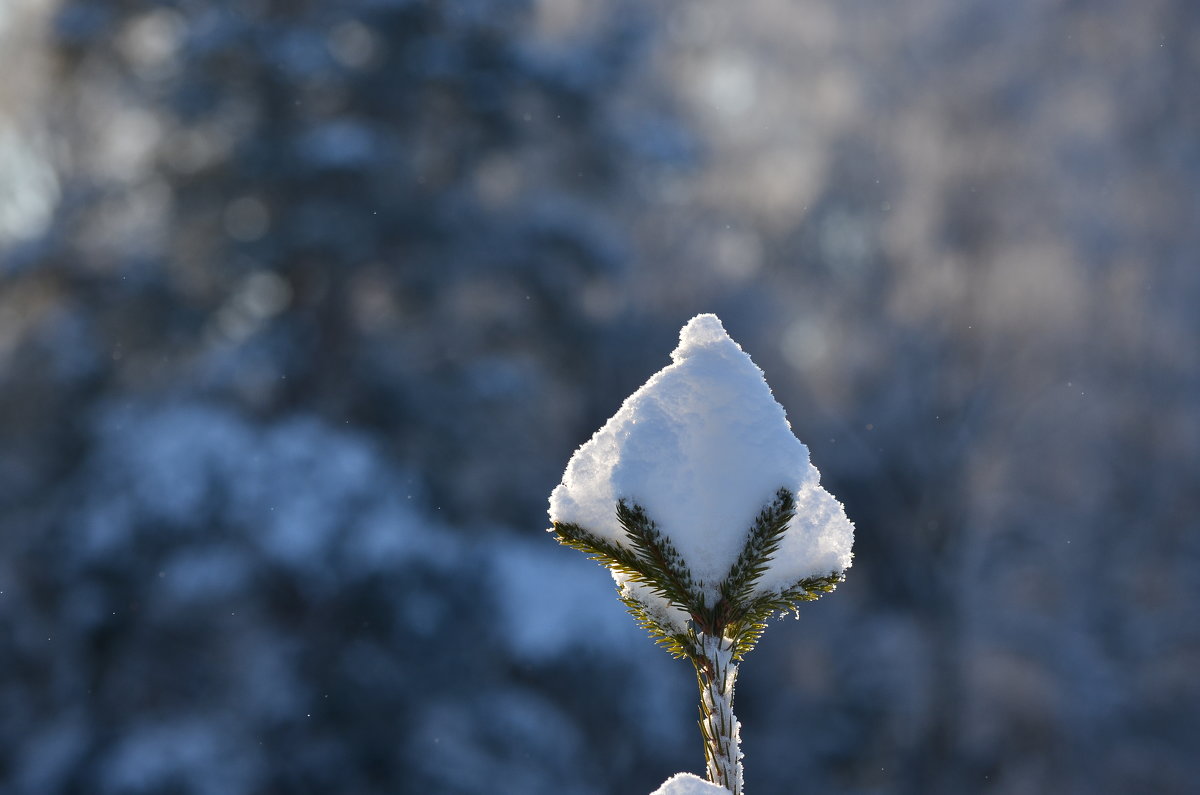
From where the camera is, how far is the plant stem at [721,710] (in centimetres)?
92

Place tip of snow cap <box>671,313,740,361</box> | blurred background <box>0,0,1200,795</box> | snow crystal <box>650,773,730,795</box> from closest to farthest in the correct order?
snow crystal <box>650,773,730,795</box>, tip of snow cap <box>671,313,740,361</box>, blurred background <box>0,0,1200,795</box>

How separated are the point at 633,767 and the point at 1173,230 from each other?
7266 millimetres

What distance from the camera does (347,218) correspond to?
6.98m

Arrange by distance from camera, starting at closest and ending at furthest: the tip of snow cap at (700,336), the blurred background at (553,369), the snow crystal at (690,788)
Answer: the snow crystal at (690,788), the tip of snow cap at (700,336), the blurred background at (553,369)

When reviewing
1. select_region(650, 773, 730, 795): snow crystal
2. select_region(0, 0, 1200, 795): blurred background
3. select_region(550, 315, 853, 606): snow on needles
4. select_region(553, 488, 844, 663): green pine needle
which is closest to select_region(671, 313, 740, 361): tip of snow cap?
select_region(550, 315, 853, 606): snow on needles

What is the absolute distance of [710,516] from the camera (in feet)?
2.96

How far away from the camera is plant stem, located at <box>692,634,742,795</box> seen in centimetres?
92

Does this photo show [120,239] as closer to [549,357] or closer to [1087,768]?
[549,357]

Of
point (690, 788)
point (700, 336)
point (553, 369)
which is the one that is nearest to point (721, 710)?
point (690, 788)

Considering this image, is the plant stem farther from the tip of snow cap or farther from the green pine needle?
the tip of snow cap

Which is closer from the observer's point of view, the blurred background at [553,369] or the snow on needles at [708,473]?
the snow on needles at [708,473]

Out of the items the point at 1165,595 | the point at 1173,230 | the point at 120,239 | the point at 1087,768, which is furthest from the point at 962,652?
the point at 120,239

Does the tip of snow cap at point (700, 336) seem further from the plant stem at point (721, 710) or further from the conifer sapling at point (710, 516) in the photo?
the plant stem at point (721, 710)

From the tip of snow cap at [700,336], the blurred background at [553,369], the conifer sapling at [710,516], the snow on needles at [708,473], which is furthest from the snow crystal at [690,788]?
the blurred background at [553,369]
